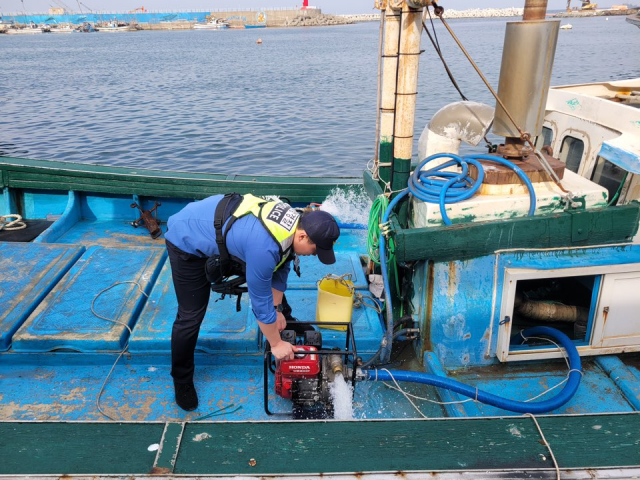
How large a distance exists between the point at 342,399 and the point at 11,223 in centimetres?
563

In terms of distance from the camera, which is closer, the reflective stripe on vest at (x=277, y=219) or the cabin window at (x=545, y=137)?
the reflective stripe on vest at (x=277, y=219)

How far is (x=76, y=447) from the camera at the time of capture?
78.5 inches

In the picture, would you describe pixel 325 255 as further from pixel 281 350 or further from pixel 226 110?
pixel 226 110

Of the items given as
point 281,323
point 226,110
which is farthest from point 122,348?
point 226,110

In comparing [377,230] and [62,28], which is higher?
[62,28]

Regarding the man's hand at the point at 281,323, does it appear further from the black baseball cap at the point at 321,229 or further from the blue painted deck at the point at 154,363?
the black baseball cap at the point at 321,229

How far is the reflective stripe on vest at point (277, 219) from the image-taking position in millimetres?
3207

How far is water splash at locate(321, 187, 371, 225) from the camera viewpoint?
7117 mm

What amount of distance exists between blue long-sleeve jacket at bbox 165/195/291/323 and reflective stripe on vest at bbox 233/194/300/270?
36 mm

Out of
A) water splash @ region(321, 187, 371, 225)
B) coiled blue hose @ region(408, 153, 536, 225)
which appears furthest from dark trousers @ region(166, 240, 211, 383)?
water splash @ region(321, 187, 371, 225)

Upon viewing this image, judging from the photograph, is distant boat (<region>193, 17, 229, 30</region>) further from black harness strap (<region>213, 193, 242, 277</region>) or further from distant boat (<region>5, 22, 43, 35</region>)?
black harness strap (<region>213, 193, 242, 277</region>)

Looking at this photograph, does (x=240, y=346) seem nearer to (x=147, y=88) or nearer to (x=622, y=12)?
(x=147, y=88)

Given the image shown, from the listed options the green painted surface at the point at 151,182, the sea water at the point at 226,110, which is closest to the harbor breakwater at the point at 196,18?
the sea water at the point at 226,110

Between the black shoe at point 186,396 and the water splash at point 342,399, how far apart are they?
43.9 inches
